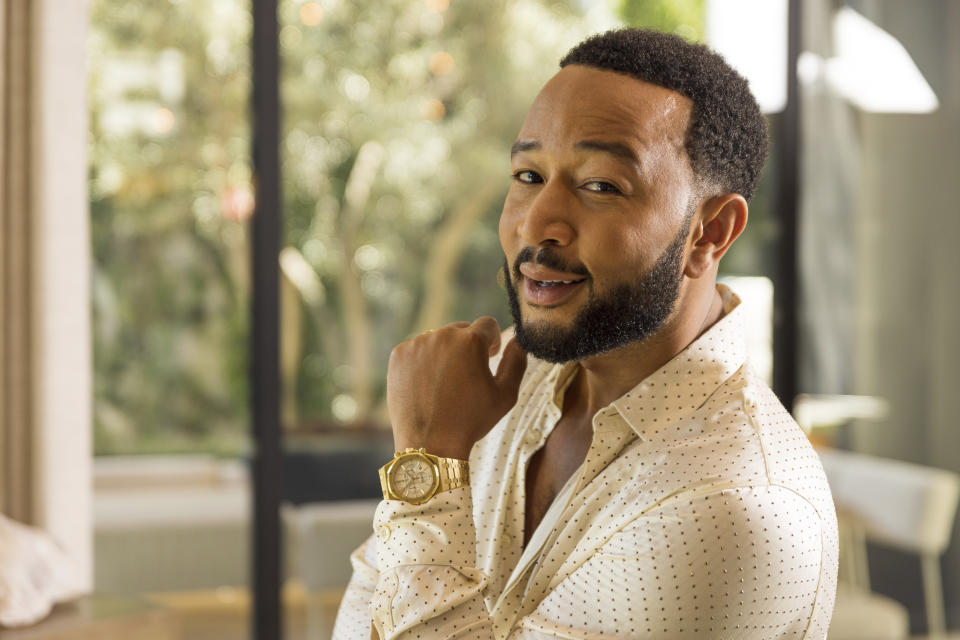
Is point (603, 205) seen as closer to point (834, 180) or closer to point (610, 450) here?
point (610, 450)

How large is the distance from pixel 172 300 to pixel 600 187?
2.31 m

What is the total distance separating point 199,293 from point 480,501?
2.08m

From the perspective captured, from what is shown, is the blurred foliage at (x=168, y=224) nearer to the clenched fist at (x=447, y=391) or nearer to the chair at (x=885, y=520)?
the chair at (x=885, y=520)

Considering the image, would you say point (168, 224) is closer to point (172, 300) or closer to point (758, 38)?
point (172, 300)

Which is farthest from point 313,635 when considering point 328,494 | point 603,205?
point 603,205

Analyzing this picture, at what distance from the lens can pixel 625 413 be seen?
1110 mm

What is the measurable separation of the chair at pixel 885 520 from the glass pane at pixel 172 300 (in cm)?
187

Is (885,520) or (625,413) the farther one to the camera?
(885,520)

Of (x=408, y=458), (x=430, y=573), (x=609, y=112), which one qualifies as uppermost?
(x=609, y=112)

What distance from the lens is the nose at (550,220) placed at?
106 centimetres

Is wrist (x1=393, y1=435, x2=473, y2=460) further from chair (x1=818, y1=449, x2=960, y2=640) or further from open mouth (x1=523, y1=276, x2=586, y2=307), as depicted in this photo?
chair (x1=818, y1=449, x2=960, y2=640)

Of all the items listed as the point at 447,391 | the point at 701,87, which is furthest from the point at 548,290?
the point at 701,87

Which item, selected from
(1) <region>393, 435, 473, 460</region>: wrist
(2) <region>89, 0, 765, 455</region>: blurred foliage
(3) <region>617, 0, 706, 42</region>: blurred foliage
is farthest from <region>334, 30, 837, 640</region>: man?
(3) <region>617, 0, 706, 42</region>: blurred foliage

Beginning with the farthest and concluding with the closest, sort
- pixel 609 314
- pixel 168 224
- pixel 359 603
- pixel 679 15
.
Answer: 1. pixel 679 15
2. pixel 168 224
3. pixel 359 603
4. pixel 609 314
